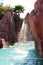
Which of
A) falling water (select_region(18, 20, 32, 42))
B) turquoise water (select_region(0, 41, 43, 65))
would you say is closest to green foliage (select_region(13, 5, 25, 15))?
falling water (select_region(18, 20, 32, 42))

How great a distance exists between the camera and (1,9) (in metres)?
38.0

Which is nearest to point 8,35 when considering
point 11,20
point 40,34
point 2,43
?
point 11,20

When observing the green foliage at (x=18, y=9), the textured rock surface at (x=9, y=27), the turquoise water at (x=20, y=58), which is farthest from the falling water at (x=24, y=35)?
the turquoise water at (x=20, y=58)

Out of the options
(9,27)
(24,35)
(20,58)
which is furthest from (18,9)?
(20,58)

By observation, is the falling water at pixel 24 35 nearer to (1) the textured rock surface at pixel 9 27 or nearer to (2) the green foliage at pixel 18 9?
(1) the textured rock surface at pixel 9 27

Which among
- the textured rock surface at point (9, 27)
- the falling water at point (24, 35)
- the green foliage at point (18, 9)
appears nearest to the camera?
the textured rock surface at point (9, 27)

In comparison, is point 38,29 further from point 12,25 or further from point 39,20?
point 12,25

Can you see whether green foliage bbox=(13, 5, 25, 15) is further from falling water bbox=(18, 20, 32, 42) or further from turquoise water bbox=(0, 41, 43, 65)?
turquoise water bbox=(0, 41, 43, 65)

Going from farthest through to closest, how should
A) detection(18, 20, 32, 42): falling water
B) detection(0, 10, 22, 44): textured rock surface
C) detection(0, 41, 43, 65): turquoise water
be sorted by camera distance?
detection(18, 20, 32, 42): falling water, detection(0, 10, 22, 44): textured rock surface, detection(0, 41, 43, 65): turquoise water

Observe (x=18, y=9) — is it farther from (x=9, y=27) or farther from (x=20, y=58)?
(x=20, y=58)

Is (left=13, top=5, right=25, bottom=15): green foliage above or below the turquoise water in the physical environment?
above

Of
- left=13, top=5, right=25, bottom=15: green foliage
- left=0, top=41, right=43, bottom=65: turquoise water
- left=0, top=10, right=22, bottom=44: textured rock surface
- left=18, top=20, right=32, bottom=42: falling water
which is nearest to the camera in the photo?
left=0, top=41, right=43, bottom=65: turquoise water

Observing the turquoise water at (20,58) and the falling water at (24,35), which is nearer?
the turquoise water at (20,58)

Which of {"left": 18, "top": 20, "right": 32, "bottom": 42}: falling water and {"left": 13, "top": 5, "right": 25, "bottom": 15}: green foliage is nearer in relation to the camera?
{"left": 18, "top": 20, "right": 32, "bottom": 42}: falling water
